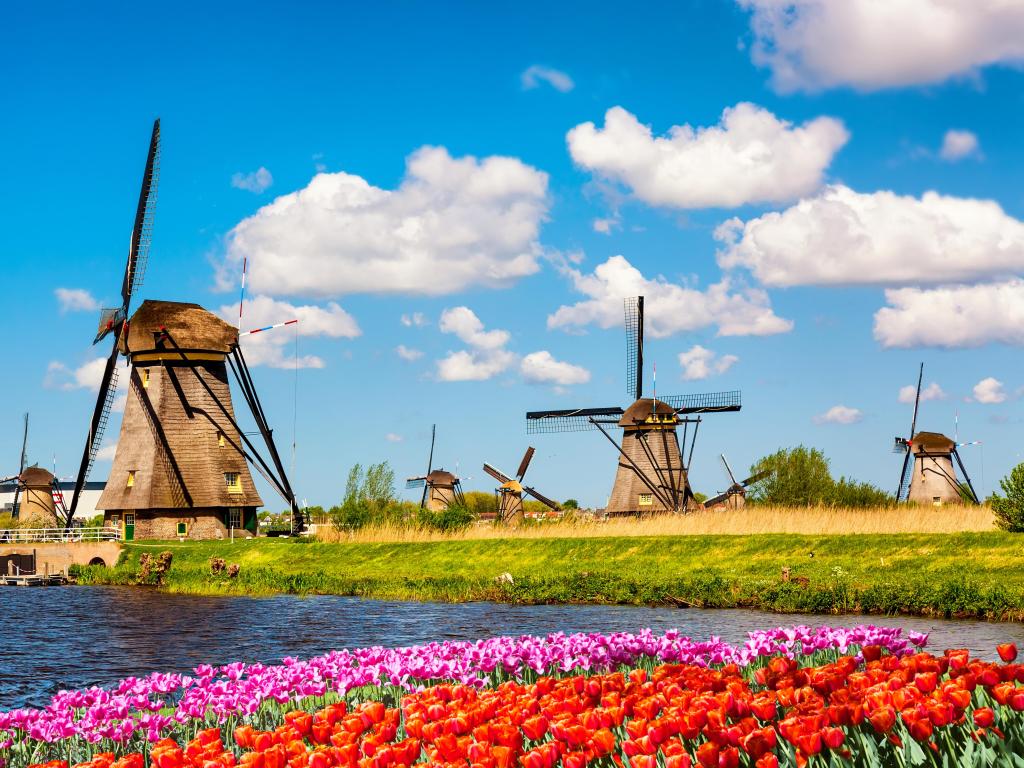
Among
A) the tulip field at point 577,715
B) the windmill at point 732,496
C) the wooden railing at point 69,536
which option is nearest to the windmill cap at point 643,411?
the windmill at point 732,496

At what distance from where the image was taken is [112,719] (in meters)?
7.66

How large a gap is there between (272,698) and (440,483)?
7194 cm

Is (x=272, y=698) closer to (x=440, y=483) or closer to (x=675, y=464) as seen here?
(x=675, y=464)

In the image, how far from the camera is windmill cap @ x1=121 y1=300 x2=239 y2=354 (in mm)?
46562

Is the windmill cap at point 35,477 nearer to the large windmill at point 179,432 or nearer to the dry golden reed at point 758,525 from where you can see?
the large windmill at point 179,432

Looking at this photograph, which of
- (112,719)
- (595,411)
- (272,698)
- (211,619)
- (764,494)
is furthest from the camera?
(595,411)

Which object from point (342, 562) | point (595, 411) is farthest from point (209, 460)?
point (595, 411)

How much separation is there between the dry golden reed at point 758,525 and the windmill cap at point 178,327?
38.4 feet

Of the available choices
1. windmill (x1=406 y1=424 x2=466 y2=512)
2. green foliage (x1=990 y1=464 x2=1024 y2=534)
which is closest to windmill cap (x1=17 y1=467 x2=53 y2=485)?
windmill (x1=406 y1=424 x2=466 y2=512)

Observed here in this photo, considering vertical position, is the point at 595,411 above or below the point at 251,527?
above

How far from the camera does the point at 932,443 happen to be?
67.8 metres

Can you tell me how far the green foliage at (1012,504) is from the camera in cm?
2600

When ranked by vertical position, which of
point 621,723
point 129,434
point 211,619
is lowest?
point 211,619

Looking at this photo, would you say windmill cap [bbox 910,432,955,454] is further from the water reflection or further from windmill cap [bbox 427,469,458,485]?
the water reflection
